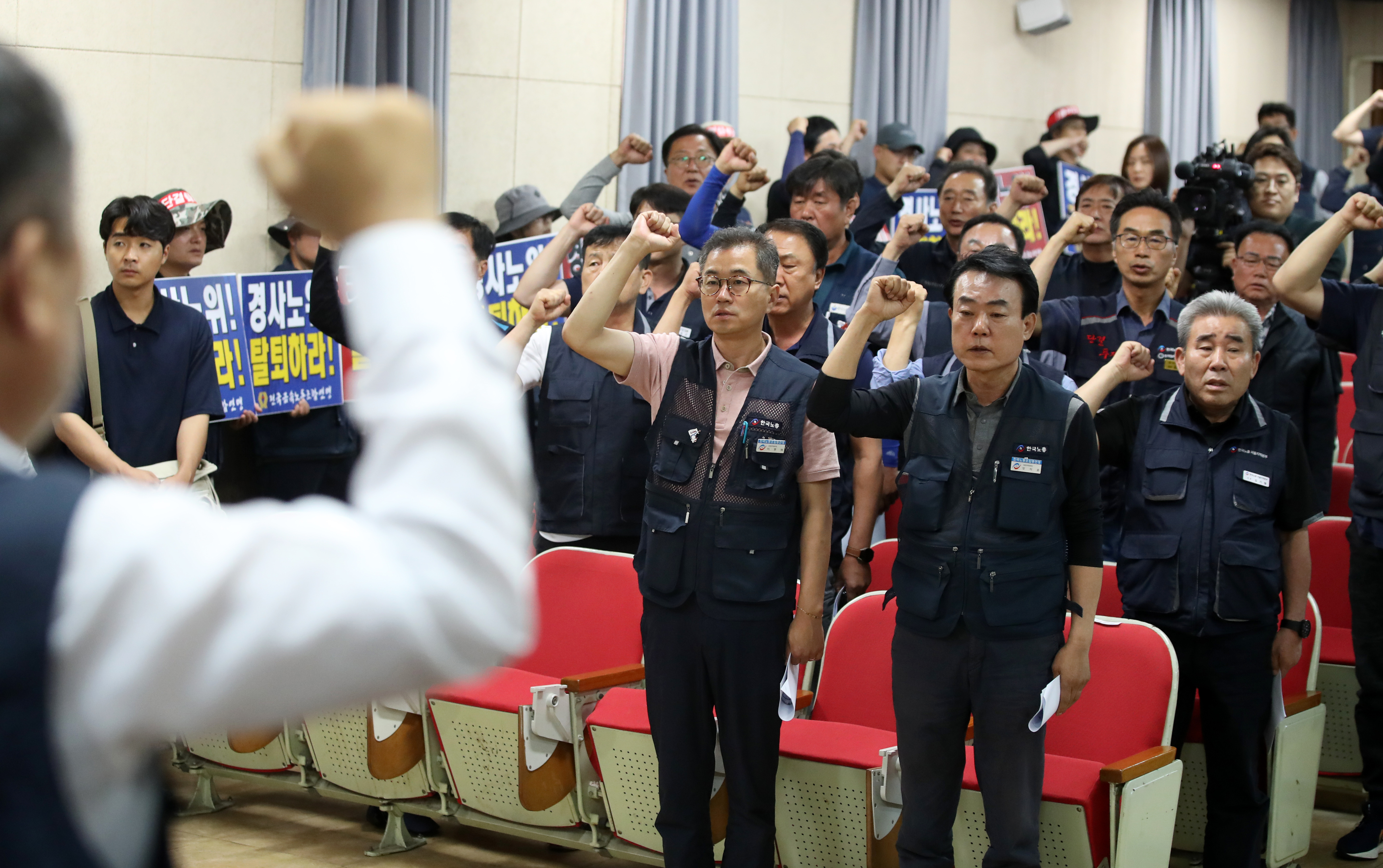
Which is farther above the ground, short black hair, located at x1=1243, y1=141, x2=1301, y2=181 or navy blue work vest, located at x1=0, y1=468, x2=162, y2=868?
short black hair, located at x1=1243, y1=141, x2=1301, y2=181

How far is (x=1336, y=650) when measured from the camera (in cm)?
378

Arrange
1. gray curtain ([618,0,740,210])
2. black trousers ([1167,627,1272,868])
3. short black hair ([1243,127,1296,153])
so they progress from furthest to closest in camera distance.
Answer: gray curtain ([618,0,740,210]), short black hair ([1243,127,1296,153]), black trousers ([1167,627,1272,868])

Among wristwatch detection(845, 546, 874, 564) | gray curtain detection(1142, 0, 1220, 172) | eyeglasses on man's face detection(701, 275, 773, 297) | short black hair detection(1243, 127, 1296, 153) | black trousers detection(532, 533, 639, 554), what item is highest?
gray curtain detection(1142, 0, 1220, 172)

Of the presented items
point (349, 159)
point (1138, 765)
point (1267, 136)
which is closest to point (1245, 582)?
point (1138, 765)

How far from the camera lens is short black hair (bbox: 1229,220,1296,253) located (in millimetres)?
4285

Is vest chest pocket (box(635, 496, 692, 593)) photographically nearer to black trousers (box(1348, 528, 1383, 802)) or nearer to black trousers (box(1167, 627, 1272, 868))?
black trousers (box(1167, 627, 1272, 868))

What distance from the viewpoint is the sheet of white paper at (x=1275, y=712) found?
3.12 m

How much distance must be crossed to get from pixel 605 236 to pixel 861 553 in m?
1.28

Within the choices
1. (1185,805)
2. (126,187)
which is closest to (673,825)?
(1185,805)

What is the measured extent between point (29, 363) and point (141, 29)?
4.96 metres

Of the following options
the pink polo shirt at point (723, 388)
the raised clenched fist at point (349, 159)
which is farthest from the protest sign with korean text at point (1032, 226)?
the raised clenched fist at point (349, 159)

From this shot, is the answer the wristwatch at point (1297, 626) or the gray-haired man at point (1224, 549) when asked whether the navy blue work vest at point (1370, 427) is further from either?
the wristwatch at point (1297, 626)

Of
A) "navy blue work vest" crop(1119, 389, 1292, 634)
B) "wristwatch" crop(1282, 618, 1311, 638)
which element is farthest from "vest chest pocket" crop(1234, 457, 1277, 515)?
"wristwatch" crop(1282, 618, 1311, 638)

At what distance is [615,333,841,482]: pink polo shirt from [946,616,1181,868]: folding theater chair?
0.69 meters
